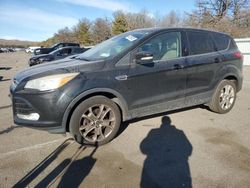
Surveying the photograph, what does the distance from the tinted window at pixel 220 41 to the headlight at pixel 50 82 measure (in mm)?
3186

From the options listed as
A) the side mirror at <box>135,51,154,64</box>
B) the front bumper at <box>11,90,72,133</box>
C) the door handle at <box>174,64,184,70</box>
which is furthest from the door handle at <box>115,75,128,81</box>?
the door handle at <box>174,64,184,70</box>

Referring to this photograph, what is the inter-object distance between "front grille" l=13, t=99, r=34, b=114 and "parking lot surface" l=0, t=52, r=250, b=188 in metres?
0.59

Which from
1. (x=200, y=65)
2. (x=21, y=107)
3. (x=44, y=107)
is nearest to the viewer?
(x=44, y=107)

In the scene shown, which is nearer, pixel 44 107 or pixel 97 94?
pixel 44 107

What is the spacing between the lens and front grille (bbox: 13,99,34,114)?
3.62 meters

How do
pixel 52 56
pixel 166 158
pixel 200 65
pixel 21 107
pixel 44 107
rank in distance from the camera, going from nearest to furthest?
1. pixel 166 158
2. pixel 44 107
3. pixel 21 107
4. pixel 200 65
5. pixel 52 56

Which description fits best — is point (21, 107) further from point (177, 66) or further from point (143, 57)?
point (177, 66)

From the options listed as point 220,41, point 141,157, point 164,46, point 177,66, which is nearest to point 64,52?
point 220,41

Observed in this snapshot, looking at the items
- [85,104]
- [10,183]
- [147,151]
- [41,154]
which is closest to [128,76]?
[85,104]

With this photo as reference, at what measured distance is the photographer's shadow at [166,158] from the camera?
2.89 metres

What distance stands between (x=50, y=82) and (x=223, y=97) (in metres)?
3.70

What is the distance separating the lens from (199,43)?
4.80 meters

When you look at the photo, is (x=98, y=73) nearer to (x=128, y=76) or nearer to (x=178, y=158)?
(x=128, y=76)

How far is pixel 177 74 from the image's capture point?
4.39 m
